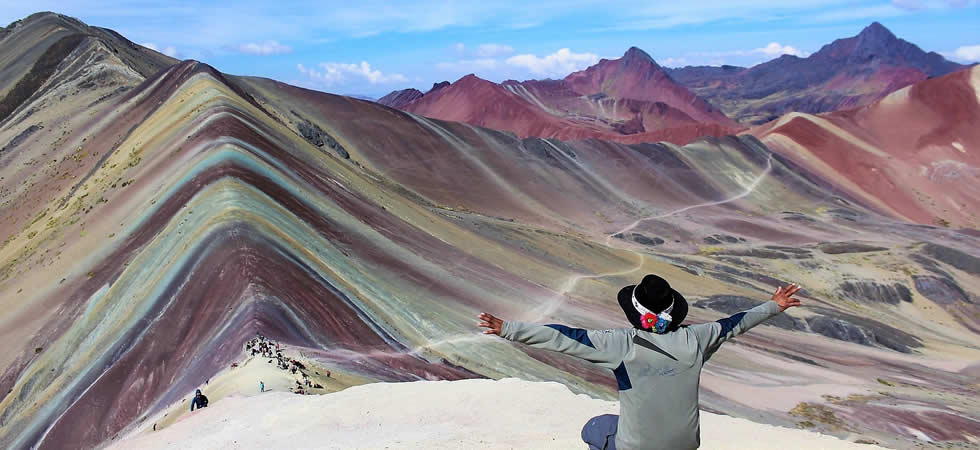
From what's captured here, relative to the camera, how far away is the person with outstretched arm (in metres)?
5.13

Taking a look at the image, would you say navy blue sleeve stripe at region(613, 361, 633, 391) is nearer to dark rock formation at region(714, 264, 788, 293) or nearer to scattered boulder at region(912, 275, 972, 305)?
dark rock formation at region(714, 264, 788, 293)

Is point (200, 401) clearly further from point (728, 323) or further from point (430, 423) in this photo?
point (728, 323)

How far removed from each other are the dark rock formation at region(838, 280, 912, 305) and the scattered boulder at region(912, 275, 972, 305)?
1.46 metres

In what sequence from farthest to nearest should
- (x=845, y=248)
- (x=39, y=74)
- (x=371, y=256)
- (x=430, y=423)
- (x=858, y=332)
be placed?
(x=845, y=248) → (x=39, y=74) → (x=858, y=332) → (x=371, y=256) → (x=430, y=423)

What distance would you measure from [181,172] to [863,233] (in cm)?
6991

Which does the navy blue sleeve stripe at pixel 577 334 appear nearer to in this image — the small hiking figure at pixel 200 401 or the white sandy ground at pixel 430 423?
the white sandy ground at pixel 430 423

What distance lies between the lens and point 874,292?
57.2 m

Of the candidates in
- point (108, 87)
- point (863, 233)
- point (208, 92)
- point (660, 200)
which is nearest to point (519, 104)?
point (660, 200)

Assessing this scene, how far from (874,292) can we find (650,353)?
59392mm

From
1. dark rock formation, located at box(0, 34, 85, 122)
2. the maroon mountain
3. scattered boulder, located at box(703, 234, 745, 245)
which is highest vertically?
the maroon mountain

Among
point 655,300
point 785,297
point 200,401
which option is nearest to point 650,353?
point 655,300

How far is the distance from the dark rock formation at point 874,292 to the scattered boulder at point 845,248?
8363mm

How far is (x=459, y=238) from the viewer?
39.2m

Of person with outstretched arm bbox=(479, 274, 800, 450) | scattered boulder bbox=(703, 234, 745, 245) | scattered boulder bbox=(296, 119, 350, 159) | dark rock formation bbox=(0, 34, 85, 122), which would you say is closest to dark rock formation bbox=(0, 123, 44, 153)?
dark rock formation bbox=(0, 34, 85, 122)
